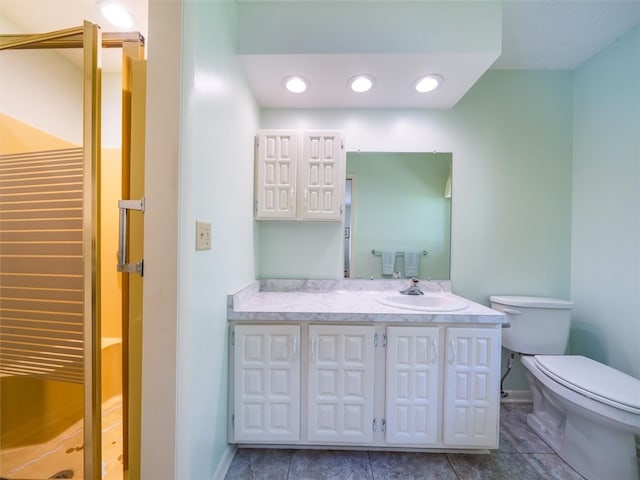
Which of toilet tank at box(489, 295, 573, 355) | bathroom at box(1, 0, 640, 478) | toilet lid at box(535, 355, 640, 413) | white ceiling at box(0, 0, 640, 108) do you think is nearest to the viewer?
bathroom at box(1, 0, 640, 478)

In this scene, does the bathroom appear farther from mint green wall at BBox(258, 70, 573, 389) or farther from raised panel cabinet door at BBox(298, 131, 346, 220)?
raised panel cabinet door at BBox(298, 131, 346, 220)

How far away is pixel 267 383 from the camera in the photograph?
137 centimetres

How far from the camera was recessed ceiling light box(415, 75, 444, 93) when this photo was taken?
5.21 ft

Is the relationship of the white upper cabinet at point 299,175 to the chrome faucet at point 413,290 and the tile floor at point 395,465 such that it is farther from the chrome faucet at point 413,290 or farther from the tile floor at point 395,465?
the tile floor at point 395,465

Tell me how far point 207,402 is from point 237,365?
0.24 meters

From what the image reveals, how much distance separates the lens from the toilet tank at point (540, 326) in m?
1.72

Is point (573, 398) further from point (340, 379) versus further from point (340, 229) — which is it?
point (340, 229)

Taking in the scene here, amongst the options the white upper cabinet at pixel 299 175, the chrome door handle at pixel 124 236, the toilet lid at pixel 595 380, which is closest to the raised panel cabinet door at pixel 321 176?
the white upper cabinet at pixel 299 175

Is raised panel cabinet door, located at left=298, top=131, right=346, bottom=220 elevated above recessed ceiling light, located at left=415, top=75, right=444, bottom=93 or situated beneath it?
situated beneath

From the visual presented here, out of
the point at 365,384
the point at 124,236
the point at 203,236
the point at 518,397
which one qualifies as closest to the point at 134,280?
the point at 124,236

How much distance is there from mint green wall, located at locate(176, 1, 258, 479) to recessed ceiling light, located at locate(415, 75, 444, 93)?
1.11 meters

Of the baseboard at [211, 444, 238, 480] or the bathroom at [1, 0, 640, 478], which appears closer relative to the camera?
the bathroom at [1, 0, 640, 478]

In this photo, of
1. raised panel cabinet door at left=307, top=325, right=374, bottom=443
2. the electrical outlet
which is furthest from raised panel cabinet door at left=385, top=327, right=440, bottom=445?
the electrical outlet

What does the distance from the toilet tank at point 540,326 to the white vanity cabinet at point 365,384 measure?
1.85 feet
